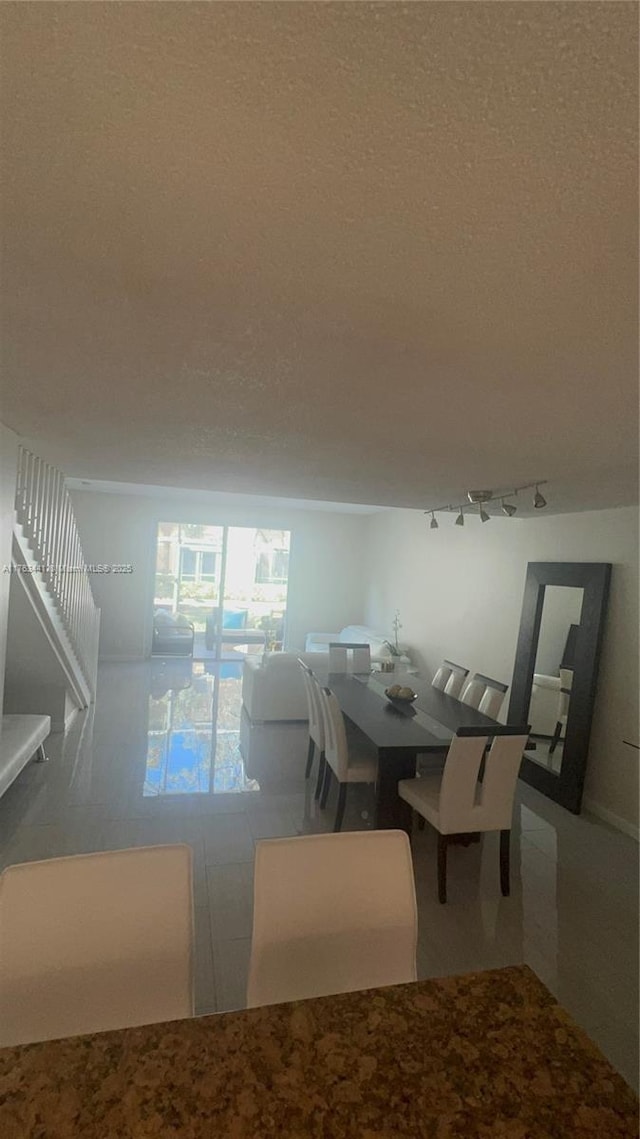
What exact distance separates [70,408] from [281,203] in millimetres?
1791

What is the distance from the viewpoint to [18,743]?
3.68 meters

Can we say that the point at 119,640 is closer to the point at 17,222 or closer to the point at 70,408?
the point at 70,408

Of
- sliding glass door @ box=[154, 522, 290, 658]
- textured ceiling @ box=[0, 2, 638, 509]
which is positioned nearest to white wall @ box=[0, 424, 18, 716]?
textured ceiling @ box=[0, 2, 638, 509]

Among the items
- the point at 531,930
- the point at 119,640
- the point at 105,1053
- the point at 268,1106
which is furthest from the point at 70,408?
Result: the point at 119,640

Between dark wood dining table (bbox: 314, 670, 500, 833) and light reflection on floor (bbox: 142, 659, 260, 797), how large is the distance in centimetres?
110

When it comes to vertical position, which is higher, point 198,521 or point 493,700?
point 198,521

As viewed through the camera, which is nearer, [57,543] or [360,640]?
[57,543]

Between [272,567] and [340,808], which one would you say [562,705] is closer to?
[340,808]

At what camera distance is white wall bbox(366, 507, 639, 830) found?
3.83 m

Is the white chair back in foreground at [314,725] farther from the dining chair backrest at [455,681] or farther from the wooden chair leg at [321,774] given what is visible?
the dining chair backrest at [455,681]

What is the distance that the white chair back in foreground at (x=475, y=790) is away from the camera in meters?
2.82

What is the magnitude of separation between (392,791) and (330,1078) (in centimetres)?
245

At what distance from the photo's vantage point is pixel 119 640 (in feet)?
27.9

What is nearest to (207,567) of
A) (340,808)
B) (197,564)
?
(197,564)
